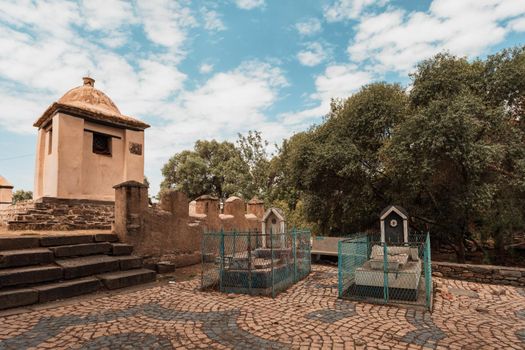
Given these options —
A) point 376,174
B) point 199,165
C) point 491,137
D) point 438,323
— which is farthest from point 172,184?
point 438,323

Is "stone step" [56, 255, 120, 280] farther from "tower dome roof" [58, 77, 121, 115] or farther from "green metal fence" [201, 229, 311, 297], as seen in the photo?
"tower dome roof" [58, 77, 121, 115]

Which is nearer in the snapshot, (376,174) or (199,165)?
(376,174)

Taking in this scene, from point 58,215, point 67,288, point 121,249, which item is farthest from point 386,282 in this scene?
point 58,215

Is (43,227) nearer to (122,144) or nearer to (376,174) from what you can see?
(122,144)

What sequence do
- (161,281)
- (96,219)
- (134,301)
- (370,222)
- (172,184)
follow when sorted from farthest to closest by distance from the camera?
1. (172,184)
2. (370,222)
3. (96,219)
4. (161,281)
5. (134,301)

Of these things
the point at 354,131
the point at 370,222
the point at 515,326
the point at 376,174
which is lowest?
the point at 515,326

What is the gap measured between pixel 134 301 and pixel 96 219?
20.4 feet

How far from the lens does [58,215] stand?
10.9 m

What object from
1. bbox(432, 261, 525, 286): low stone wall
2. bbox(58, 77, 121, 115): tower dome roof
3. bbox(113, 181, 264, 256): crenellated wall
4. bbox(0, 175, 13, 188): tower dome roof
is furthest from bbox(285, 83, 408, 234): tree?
bbox(0, 175, 13, 188): tower dome roof

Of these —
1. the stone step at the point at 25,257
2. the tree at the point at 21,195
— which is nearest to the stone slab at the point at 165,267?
the stone step at the point at 25,257

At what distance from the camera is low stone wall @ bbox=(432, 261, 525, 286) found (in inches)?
375

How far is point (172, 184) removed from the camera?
40.7 meters

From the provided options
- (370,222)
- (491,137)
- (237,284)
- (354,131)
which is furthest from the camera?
(370,222)

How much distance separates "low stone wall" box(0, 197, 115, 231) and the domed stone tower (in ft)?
1.16
